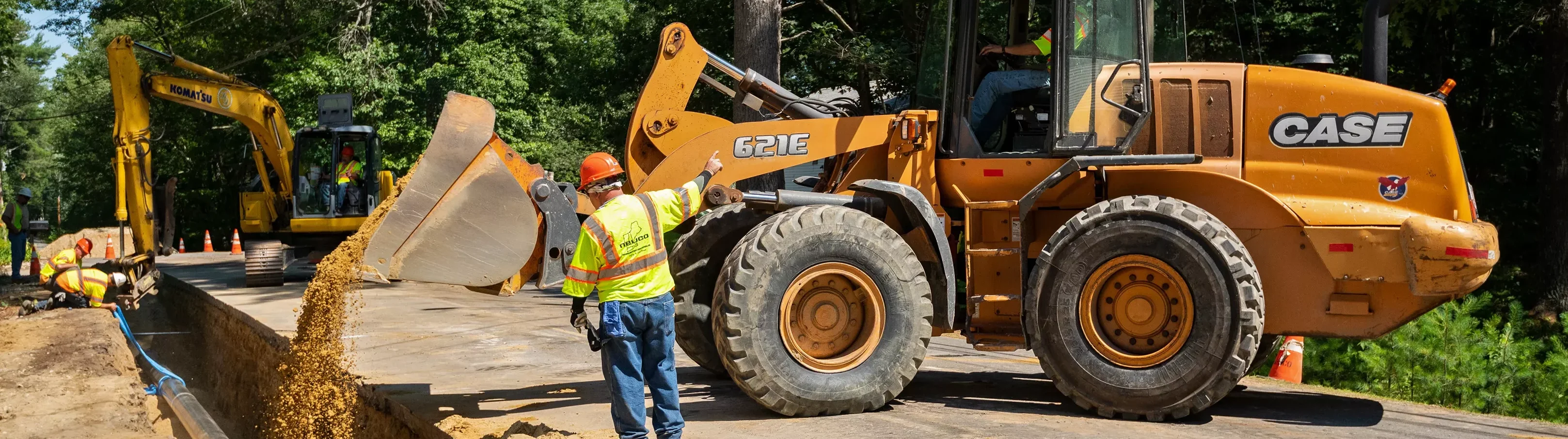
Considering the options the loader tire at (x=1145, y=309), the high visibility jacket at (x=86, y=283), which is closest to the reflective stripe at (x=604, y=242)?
the loader tire at (x=1145, y=309)

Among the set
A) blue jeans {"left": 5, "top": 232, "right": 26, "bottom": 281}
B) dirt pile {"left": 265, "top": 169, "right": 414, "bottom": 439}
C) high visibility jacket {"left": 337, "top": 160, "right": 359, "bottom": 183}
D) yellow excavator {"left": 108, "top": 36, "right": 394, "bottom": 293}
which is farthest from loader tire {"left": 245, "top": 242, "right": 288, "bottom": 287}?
dirt pile {"left": 265, "top": 169, "right": 414, "bottom": 439}

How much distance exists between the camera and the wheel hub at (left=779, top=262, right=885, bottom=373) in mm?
6801

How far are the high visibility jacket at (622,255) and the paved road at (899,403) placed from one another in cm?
103

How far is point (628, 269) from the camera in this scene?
5512mm

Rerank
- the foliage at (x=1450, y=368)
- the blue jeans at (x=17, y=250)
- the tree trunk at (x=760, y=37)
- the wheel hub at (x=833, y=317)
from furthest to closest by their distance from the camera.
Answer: the blue jeans at (x=17, y=250), the tree trunk at (x=760, y=37), the foliage at (x=1450, y=368), the wheel hub at (x=833, y=317)

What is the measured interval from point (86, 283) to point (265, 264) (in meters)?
2.89

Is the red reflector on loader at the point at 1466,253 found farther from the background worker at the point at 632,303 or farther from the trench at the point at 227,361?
the trench at the point at 227,361

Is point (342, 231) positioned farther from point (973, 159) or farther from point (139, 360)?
point (973, 159)

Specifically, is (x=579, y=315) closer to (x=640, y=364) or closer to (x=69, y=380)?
(x=640, y=364)

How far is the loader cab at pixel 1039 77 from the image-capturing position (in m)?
7.15

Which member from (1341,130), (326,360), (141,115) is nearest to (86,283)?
(141,115)

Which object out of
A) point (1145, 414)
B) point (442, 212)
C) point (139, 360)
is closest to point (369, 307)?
point (139, 360)

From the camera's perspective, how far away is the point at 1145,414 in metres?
6.64

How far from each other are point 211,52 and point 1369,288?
34787 mm
